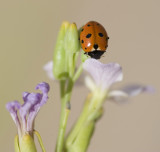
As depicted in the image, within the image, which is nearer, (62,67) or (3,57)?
(62,67)

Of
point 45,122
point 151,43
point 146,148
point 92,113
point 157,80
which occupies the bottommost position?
point 92,113

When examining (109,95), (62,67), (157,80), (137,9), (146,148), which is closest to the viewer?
(62,67)

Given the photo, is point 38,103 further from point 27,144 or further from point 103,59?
point 103,59

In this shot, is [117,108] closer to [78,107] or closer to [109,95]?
[78,107]

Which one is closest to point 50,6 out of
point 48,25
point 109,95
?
point 48,25

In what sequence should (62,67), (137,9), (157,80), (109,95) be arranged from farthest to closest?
(137,9) → (157,80) → (109,95) → (62,67)

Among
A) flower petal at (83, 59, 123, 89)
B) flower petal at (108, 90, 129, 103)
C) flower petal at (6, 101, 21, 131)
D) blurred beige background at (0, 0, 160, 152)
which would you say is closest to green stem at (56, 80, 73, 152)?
flower petal at (83, 59, 123, 89)

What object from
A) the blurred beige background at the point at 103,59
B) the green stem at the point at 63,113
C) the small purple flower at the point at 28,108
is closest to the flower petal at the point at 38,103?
the small purple flower at the point at 28,108

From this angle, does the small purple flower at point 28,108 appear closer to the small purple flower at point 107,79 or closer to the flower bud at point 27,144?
the flower bud at point 27,144
